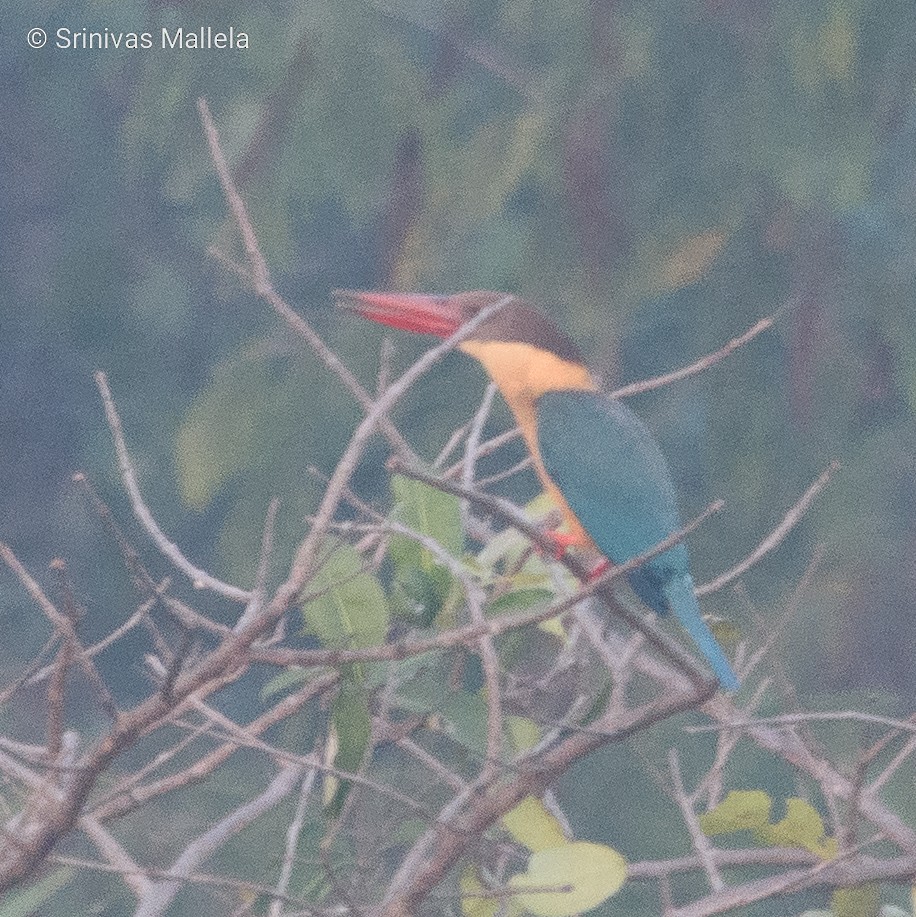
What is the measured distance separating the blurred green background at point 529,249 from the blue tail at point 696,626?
27 centimetres

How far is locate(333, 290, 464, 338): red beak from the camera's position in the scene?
1.17 m

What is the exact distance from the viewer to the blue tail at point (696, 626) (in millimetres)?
939

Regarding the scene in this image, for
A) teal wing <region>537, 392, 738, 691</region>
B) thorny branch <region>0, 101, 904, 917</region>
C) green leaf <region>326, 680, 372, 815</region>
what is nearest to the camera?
thorny branch <region>0, 101, 904, 917</region>

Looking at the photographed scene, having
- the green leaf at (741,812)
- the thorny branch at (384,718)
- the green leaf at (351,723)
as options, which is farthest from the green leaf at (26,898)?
the green leaf at (741,812)

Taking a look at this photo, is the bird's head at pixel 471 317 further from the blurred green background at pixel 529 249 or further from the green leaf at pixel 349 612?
the green leaf at pixel 349 612

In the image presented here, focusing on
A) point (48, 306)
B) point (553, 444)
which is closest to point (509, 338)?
point (553, 444)

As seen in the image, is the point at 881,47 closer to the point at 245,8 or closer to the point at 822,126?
the point at 822,126

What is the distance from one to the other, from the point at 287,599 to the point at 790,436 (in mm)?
861

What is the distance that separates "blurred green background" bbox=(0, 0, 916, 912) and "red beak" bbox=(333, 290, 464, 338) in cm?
6

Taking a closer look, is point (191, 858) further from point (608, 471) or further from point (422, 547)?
point (608, 471)

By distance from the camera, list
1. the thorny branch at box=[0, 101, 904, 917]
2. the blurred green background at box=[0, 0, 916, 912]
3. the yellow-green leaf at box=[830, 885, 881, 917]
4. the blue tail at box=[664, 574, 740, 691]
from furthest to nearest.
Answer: the blurred green background at box=[0, 0, 916, 912] < the blue tail at box=[664, 574, 740, 691] < the yellow-green leaf at box=[830, 885, 881, 917] < the thorny branch at box=[0, 101, 904, 917]

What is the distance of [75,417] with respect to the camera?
1230mm

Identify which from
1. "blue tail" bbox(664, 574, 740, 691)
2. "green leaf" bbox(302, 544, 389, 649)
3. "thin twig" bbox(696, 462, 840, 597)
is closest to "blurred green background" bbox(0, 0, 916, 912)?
"blue tail" bbox(664, 574, 740, 691)

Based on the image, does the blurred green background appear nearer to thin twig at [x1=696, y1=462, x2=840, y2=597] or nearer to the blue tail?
the blue tail
